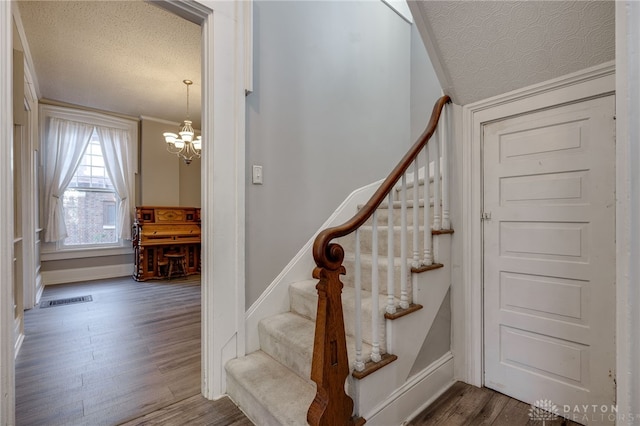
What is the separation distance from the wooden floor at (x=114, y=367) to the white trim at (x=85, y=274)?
4.71 ft

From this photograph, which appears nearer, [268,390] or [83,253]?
[268,390]

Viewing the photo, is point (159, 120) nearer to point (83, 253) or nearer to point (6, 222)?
point (83, 253)

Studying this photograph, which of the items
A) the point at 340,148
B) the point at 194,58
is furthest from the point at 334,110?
the point at 194,58

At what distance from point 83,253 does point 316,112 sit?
467cm

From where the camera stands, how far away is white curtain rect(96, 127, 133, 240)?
4.84 m

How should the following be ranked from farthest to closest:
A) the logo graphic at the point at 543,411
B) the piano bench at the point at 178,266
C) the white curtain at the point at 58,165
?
1. the piano bench at the point at 178,266
2. the white curtain at the point at 58,165
3. the logo graphic at the point at 543,411

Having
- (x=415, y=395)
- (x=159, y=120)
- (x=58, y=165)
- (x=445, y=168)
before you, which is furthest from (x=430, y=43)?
(x=58, y=165)

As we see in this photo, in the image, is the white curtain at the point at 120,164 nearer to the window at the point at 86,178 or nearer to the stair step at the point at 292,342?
the window at the point at 86,178

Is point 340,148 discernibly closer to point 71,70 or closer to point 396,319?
point 396,319

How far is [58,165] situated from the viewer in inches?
172

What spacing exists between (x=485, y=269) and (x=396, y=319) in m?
0.76

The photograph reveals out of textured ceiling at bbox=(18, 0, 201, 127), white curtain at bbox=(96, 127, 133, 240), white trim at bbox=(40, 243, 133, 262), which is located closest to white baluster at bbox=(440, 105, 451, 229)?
textured ceiling at bbox=(18, 0, 201, 127)

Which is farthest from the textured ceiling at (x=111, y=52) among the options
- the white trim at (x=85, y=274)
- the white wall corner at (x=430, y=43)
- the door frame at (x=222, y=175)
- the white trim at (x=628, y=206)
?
the white trim at (x=628, y=206)

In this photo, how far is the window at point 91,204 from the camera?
15.1 ft
